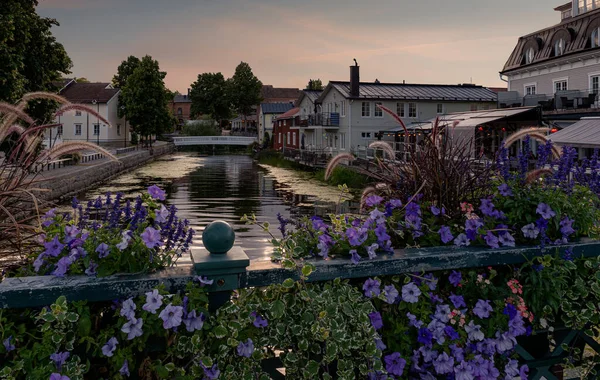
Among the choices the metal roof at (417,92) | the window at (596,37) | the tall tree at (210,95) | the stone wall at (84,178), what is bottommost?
the stone wall at (84,178)

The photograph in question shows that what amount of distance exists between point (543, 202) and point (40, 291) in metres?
2.40

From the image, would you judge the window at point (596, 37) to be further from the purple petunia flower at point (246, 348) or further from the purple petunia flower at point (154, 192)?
the purple petunia flower at point (246, 348)

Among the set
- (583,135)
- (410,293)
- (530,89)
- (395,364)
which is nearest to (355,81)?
(530,89)

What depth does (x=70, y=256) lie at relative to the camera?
210 cm

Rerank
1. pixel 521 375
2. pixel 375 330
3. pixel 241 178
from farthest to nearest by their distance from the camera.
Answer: pixel 241 178 < pixel 521 375 < pixel 375 330

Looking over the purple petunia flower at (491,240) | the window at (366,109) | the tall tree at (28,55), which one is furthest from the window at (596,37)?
the purple petunia flower at (491,240)

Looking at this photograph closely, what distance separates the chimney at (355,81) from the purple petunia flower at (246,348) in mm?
41020

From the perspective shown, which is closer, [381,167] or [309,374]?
[309,374]

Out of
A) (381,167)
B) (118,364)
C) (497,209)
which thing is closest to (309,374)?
(118,364)

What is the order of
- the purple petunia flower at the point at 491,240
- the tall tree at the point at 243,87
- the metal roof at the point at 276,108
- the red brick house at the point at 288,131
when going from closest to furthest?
the purple petunia flower at the point at 491,240, the red brick house at the point at 288,131, the metal roof at the point at 276,108, the tall tree at the point at 243,87

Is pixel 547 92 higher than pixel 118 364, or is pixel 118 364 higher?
pixel 547 92

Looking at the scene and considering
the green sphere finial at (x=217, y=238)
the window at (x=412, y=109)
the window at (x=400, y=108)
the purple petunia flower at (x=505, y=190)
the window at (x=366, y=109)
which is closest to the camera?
the green sphere finial at (x=217, y=238)

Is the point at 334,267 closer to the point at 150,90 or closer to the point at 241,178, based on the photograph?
the point at 241,178

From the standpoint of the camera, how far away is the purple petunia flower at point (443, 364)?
8.11 ft
